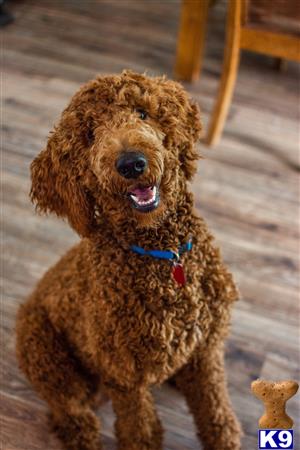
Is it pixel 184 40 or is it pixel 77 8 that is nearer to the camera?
pixel 184 40

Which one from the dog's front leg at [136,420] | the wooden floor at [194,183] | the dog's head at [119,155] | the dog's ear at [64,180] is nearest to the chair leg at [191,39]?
the wooden floor at [194,183]

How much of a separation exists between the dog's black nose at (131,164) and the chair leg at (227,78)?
117 centimetres

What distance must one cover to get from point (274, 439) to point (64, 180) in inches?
23.7

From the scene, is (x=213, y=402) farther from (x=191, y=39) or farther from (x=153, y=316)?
(x=191, y=39)

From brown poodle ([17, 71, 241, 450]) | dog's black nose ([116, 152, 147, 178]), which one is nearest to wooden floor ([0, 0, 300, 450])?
brown poodle ([17, 71, 241, 450])

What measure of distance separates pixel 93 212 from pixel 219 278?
311 mm

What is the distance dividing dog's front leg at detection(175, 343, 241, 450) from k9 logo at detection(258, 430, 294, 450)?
0.42 meters

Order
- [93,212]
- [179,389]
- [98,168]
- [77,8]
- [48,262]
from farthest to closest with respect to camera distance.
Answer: [77,8], [48,262], [179,389], [93,212], [98,168]

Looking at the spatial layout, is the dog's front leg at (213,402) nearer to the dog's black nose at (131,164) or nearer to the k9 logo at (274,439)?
the k9 logo at (274,439)

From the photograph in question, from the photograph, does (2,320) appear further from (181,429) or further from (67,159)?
(67,159)

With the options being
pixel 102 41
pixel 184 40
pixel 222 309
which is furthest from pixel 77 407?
pixel 102 41

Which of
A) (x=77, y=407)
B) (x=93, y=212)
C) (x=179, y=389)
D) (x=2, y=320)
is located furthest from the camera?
(x=2, y=320)

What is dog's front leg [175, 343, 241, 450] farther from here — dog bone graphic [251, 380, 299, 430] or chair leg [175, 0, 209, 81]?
chair leg [175, 0, 209, 81]

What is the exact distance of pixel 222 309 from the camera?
1258 millimetres
